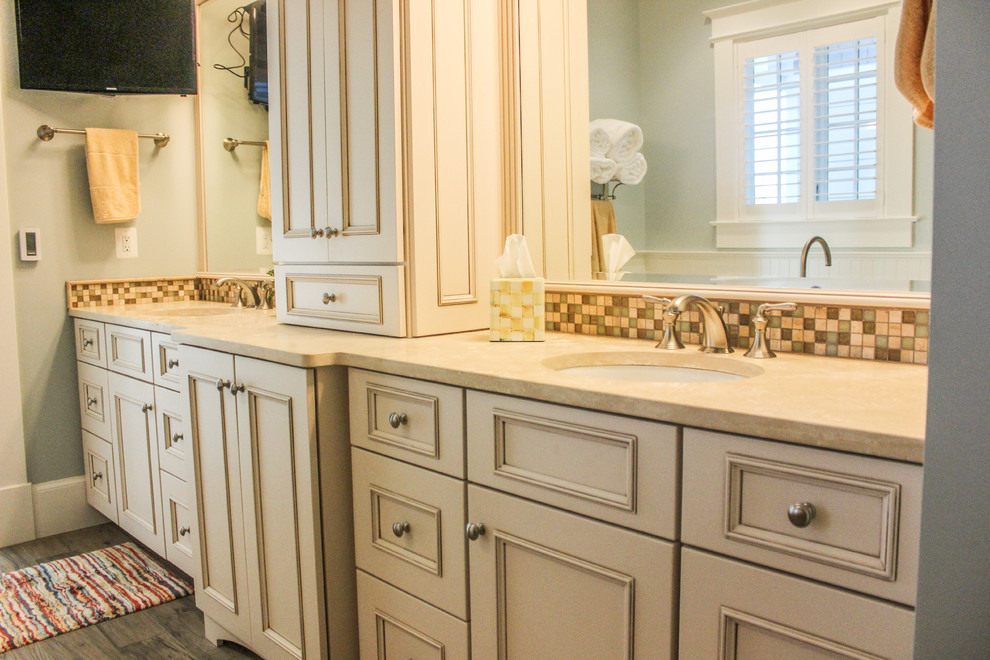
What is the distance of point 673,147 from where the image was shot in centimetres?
169

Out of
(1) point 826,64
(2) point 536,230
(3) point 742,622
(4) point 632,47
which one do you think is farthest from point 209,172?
(3) point 742,622

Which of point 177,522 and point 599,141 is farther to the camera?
point 177,522

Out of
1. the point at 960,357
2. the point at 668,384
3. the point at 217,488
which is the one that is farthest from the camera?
the point at 217,488

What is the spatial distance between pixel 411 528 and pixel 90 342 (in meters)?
1.90

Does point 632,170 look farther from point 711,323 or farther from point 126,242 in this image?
point 126,242

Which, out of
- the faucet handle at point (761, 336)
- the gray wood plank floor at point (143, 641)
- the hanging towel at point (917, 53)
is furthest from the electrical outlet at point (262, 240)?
the hanging towel at point (917, 53)

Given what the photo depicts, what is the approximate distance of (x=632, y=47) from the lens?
1.74 m

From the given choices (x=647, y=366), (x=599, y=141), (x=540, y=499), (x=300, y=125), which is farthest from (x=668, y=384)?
(x=300, y=125)

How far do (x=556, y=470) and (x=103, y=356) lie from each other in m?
2.15

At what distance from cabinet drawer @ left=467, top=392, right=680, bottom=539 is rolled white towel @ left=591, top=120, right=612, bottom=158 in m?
0.78

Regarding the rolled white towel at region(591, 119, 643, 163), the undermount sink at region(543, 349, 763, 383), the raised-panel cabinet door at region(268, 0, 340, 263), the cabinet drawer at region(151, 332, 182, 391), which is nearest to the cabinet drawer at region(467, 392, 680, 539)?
the undermount sink at region(543, 349, 763, 383)

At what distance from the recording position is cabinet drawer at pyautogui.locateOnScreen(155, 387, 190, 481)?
2.41 m

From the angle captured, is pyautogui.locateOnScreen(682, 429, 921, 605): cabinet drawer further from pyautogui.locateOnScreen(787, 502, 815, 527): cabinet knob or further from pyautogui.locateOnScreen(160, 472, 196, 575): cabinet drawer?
pyautogui.locateOnScreen(160, 472, 196, 575): cabinet drawer

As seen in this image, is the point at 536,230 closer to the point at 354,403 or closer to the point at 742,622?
the point at 354,403
